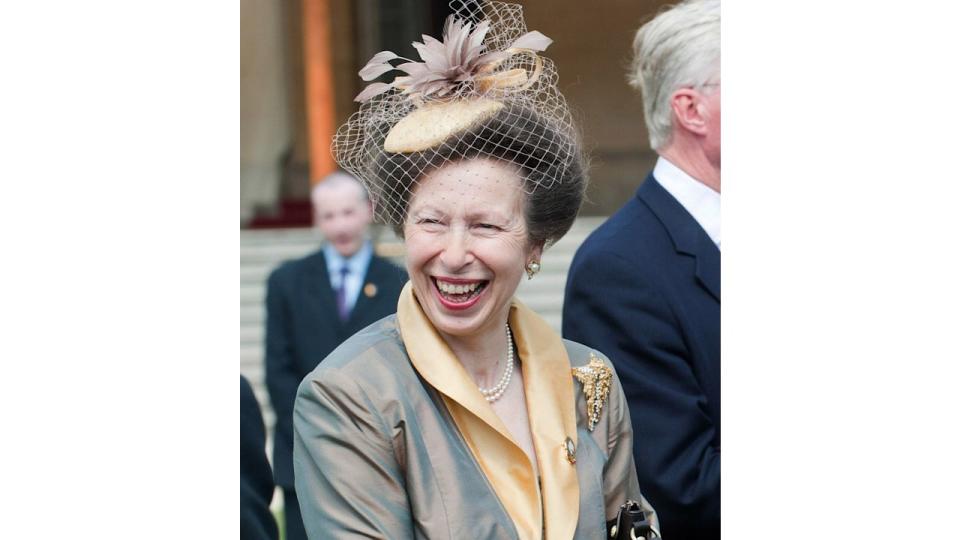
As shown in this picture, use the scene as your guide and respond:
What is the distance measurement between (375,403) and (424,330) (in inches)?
7.9

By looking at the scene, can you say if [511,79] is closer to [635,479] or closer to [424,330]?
[424,330]

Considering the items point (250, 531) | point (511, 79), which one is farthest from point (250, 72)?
point (511, 79)

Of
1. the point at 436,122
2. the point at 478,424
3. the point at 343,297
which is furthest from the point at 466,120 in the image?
the point at 343,297

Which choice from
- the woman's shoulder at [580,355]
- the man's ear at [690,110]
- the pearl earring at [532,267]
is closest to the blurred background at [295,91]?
the man's ear at [690,110]

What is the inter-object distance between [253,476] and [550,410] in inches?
51.2

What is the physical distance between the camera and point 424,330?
2623mm

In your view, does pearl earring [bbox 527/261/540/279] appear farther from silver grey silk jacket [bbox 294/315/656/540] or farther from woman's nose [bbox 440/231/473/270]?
silver grey silk jacket [bbox 294/315/656/540]

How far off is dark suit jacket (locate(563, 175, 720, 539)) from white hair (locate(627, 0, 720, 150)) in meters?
0.38

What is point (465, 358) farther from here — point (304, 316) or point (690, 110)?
point (304, 316)

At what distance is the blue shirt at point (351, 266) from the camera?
18.7 feet

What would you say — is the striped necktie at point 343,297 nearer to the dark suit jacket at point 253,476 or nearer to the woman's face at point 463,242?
the dark suit jacket at point 253,476

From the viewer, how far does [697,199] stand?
11.7 ft

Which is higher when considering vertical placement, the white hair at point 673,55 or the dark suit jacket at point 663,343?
the white hair at point 673,55

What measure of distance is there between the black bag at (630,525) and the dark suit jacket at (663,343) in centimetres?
50
